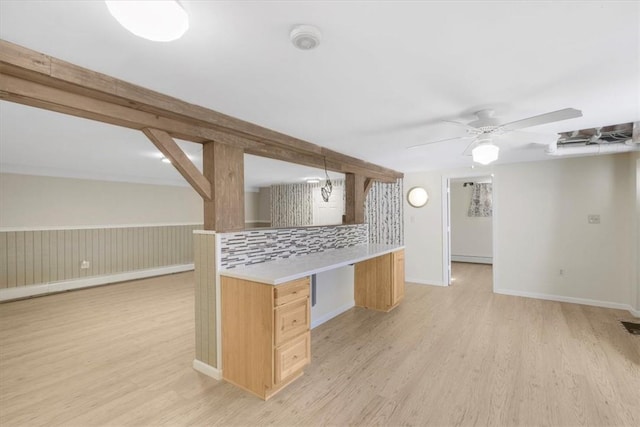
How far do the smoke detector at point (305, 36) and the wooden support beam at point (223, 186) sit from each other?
129cm

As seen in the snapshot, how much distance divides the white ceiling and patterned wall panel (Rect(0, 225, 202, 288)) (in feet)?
9.85

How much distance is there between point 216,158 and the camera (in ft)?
7.68

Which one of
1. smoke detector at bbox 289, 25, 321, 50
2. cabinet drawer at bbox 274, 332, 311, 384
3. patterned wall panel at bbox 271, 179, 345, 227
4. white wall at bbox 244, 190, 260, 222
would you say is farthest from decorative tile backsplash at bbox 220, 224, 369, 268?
white wall at bbox 244, 190, 260, 222

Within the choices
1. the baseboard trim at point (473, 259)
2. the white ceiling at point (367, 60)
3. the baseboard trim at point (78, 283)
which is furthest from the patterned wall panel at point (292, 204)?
the white ceiling at point (367, 60)

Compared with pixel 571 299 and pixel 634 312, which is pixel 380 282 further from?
pixel 634 312

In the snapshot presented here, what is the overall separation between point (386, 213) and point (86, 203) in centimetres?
566

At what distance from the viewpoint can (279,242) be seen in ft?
9.82

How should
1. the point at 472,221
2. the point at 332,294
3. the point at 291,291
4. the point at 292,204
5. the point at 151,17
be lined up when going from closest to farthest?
the point at 151,17 < the point at 291,291 < the point at 332,294 < the point at 472,221 < the point at 292,204

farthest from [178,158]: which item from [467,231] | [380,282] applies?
[467,231]

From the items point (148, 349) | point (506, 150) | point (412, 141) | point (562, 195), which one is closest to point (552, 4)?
point (412, 141)

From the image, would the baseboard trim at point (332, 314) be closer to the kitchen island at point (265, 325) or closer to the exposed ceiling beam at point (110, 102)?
the kitchen island at point (265, 325)

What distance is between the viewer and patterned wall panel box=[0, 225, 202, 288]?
4531 millimetres

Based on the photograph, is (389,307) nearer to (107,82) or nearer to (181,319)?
(181,319)

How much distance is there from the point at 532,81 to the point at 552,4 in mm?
740
